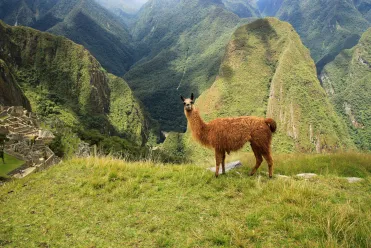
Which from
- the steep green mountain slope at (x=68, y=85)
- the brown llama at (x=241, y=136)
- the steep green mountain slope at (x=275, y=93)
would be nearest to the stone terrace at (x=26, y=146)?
the brown llama at (x=241, y=136)

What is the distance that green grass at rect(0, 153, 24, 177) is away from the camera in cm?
2356

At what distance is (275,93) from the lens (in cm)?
11019

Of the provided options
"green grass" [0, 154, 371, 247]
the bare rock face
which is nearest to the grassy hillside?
"green grass" [0, 154, 371, 247]

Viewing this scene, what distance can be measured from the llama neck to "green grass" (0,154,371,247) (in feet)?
3.13

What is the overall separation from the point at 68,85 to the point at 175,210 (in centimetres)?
13009

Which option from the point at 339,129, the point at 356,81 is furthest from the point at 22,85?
the point at 356,81

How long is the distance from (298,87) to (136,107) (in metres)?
83.1

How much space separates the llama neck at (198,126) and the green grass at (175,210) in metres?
0.95

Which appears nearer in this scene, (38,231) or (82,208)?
(38,231)

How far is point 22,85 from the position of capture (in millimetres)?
102062

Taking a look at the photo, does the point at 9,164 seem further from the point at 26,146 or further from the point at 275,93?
the point at 275,93

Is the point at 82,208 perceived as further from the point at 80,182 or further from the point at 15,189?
the point at 15,189

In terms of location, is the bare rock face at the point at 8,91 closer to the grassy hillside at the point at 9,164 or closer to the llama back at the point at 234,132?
the grassy hillside at the point at 9,164

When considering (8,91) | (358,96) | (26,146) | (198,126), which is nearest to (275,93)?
(358,96)
